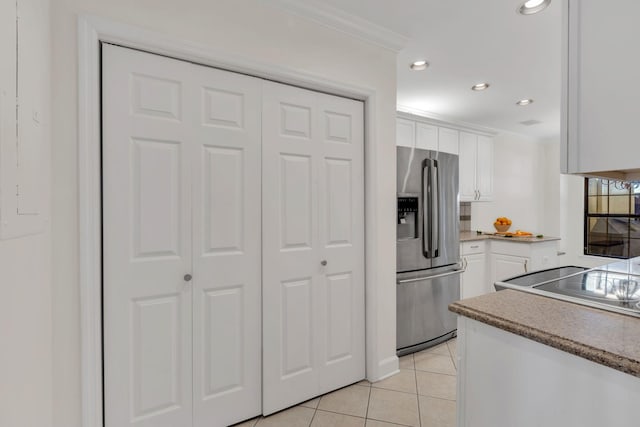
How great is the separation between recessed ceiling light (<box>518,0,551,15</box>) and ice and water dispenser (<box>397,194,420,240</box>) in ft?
4.55

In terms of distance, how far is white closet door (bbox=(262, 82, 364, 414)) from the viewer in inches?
74.5

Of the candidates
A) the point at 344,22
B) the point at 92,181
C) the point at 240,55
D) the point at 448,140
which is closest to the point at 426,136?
the point at 448,140

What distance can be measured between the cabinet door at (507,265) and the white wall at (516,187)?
86cm

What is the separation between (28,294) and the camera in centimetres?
113

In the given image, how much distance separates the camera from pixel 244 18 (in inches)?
69.0

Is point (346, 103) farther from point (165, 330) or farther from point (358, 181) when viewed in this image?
point (165, 330)

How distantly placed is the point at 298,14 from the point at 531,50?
1.80 meters

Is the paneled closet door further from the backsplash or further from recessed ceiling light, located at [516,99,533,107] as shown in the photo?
the backsplash

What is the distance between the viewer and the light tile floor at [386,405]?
1.83 m

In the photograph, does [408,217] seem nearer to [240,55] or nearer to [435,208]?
[435,208]

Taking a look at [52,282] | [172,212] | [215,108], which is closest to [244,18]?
[215,108]

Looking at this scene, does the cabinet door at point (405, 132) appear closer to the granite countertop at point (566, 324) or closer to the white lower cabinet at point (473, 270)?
the white lower cabinet at point (473, 270)

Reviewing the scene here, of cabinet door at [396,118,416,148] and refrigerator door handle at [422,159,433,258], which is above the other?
cabinet door at [396,118,416,148]

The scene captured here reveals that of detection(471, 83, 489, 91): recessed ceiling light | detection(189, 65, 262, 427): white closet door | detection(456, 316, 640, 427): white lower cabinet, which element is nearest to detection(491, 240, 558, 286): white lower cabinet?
detection(471, 83, 489, 91): recessed ceiling light
